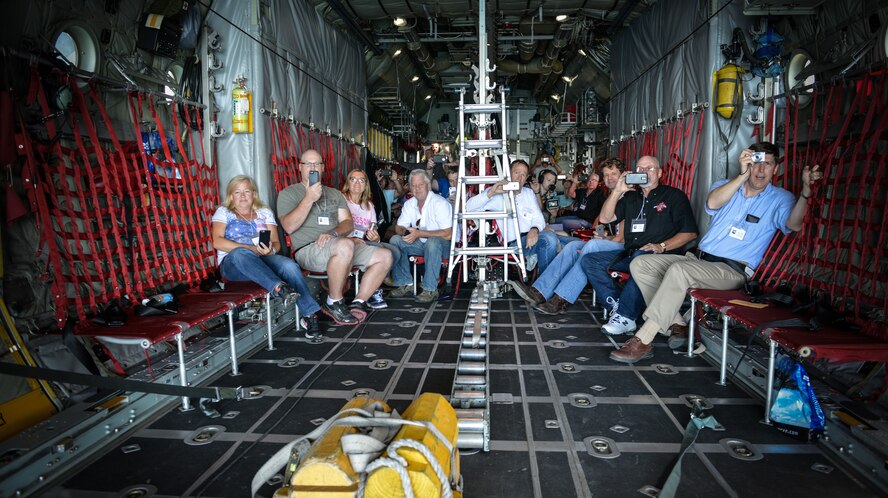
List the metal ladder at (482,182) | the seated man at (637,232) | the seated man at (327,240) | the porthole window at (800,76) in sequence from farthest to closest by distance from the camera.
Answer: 1. the metal ladder at (482,182)
2. the seated man at (327,240)
3. the seated man at (637,232)
4. the porthole window at (800,76)

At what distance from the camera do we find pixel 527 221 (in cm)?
560

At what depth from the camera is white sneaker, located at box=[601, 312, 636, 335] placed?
3842 millimetres

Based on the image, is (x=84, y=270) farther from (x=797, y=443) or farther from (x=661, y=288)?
(x=797, y=443)

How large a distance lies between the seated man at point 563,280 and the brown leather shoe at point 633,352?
1243 mm

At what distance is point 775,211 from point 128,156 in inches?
174

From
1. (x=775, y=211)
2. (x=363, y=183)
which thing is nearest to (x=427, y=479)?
(x=775, y=211)

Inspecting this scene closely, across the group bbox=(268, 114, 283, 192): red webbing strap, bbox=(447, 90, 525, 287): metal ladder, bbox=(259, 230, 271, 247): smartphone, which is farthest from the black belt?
bbox=(268, 114, 283, 192): red webbing strap

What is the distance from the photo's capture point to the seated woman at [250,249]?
12.1ft

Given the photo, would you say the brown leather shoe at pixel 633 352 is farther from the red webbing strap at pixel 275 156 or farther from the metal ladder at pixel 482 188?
the red webbing strap at pixel 275 156

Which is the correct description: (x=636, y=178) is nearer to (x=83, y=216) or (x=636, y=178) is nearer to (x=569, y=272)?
(x=569, y=272)

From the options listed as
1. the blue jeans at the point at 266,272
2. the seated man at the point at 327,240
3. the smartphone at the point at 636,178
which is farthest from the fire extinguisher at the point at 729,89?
the blue jeans at the point at 266,272

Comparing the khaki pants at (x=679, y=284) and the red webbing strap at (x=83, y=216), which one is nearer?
the red webbing strap at (x=83, y=216)

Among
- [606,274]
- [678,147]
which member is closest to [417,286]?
[606,274]

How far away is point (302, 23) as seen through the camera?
5.72 m
